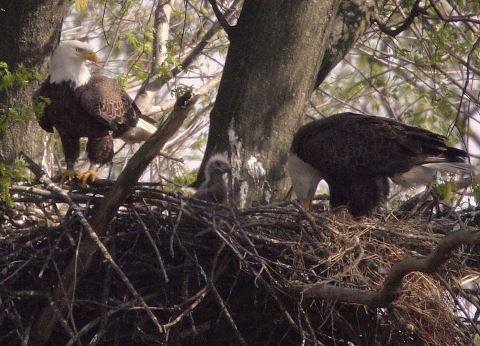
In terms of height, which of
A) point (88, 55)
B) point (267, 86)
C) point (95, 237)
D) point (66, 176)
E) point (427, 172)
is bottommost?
point (66, 176)

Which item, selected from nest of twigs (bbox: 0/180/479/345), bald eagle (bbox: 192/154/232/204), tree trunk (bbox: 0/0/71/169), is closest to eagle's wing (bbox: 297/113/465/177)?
bald eagle (bbox: 192/154/232/204)

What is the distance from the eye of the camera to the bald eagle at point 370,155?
6.08 meters

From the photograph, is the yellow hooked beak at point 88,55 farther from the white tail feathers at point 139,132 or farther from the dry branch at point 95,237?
the dry branch at point 95,237

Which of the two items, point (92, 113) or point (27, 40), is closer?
point (27, 40)

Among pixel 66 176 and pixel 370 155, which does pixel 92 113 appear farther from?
pixel 370 155

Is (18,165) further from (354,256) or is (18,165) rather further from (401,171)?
(401,171)

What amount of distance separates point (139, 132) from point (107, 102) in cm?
49

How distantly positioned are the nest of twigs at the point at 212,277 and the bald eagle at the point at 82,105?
1454 millimetres

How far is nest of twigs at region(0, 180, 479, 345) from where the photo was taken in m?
4.52

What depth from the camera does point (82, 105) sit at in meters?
6.29

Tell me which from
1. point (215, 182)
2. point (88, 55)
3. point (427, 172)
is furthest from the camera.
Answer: point (88, 55)

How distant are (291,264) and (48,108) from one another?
103 inches

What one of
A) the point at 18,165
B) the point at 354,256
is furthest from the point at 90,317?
the point at 354,256

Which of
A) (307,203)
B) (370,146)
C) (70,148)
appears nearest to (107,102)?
(70,148)
